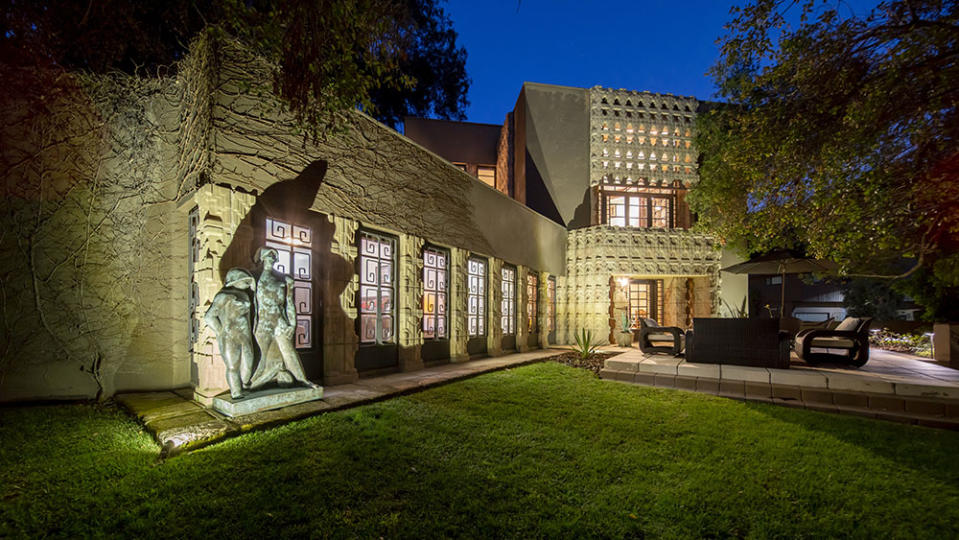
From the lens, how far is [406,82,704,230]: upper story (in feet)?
42.2

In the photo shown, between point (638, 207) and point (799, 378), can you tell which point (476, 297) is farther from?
point (638, 207)

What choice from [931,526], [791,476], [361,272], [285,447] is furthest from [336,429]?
[931,526]

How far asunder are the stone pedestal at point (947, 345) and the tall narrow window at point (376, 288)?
32.8 ft

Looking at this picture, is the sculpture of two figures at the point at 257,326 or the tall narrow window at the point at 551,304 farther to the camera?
the tall narrow window at the point at 551,304

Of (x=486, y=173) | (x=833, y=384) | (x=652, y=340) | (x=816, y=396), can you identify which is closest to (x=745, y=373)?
(x=816, y=396)

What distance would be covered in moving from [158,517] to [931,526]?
4868mm

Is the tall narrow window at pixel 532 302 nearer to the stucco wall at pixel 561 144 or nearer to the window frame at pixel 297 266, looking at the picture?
the stucco wall at pixel 561 144

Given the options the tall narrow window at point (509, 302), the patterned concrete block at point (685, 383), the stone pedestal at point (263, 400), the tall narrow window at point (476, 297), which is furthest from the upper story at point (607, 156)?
the stone pedestal at point (263, 400)

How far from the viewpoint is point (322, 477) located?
8.87 feet

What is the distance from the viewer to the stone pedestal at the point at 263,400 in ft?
12.2

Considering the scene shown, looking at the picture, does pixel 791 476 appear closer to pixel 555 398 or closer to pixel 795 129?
pixel 555 398

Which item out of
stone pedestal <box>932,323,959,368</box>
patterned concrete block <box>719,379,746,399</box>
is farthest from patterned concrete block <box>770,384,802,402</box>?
stone pedestal <box>932,323,959,368</box>

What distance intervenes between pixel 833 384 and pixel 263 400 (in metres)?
7.05

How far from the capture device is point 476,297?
8.59 meters
